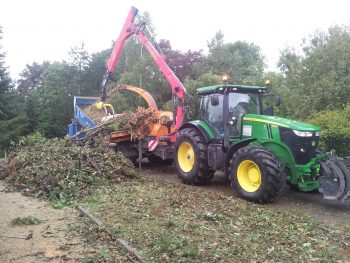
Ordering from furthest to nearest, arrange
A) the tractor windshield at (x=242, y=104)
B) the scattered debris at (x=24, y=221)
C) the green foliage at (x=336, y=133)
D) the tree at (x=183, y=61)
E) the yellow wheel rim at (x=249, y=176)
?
the tree at (x=183, y=61)
the green foliage at (x=336, y=133)
the tractor windshield at (x=242, y=104)
the yellow wheel rim at (x=249, y=176)
the scattered debris at (x=24, y=221)

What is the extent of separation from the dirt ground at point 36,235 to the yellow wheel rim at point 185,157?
351 centimetres

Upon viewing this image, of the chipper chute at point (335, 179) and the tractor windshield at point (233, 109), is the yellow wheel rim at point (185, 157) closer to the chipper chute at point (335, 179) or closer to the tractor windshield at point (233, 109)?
the tractor windshield at point (233, 109)

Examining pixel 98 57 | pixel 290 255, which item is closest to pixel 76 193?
pixel 290 255

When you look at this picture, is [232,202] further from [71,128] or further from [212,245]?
[71,128]

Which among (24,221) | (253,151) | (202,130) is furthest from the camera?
(202,130)

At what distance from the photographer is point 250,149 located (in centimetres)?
771

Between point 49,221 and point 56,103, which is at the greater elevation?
point 56,103

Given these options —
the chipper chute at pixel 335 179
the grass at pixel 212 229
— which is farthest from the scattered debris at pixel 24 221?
the chipper chute at pixel 335 179

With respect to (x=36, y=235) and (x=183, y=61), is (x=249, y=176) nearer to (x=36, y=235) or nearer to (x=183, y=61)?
(x=36, y=235)

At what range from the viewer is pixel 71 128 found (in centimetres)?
1612

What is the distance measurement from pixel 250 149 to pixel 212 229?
244cm

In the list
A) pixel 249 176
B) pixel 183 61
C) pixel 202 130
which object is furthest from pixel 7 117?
pixel 249 176

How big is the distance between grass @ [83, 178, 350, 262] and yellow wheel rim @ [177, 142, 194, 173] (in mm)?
1660

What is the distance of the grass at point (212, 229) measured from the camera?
15.6 ft
